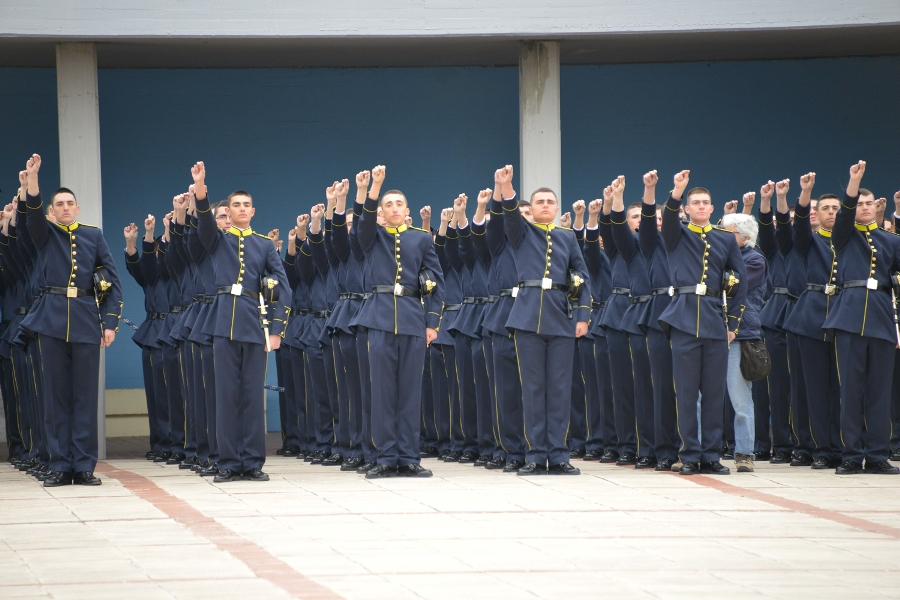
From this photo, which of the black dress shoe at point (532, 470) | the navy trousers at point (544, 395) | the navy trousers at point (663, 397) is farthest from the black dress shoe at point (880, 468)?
the black dress shoe at point (532, 470)

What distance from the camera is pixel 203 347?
27.5 feet

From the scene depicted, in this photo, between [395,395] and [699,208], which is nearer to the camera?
[699,208]

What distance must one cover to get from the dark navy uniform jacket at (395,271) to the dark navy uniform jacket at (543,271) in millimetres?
547

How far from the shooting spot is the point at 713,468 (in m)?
8.00

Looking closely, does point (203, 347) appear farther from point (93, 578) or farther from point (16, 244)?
point (93, 578)

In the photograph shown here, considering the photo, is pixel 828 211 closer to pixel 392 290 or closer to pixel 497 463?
pixel 497 463

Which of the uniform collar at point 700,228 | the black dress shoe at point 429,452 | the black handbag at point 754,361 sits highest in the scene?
the uniform collar at point 700,228

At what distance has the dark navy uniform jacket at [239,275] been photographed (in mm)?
7934

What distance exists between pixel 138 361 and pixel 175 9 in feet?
13.9

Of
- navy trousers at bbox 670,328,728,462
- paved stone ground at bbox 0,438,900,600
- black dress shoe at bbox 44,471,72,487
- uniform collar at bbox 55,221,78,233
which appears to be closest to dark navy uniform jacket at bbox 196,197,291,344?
uniform collar at bbox 55,221,78,233

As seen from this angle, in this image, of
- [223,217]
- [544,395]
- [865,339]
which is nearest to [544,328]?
[544,395]

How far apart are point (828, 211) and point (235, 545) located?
4807 mm

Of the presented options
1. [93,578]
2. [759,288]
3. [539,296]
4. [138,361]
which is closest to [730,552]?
[93,578]

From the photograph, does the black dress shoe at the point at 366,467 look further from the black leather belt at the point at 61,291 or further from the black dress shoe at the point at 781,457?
the black dress shoe at the point at 781,457
